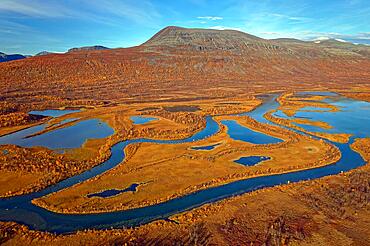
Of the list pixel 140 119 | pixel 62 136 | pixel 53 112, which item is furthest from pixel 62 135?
pixel 53 112

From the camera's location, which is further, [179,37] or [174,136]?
[179,37]

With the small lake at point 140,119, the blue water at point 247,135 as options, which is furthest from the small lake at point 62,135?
the blue water at point 247,135

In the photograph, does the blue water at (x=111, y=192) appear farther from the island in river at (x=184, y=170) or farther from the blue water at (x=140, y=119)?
the blue water at (x=140, y=119)

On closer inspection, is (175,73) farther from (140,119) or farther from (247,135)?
(247,135)

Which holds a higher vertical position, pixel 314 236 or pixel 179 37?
pixel 179 37

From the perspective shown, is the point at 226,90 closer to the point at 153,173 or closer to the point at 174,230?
the point at 153,173

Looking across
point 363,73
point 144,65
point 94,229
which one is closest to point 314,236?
point 94,229
